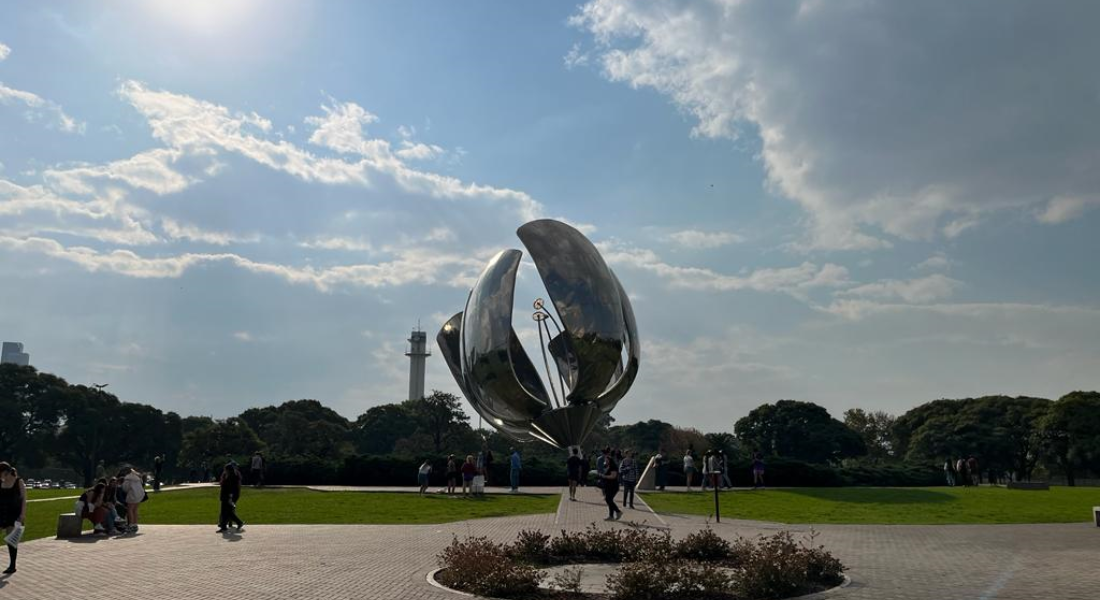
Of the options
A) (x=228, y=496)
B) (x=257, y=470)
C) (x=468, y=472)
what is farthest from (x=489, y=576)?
(x=257, y=470)

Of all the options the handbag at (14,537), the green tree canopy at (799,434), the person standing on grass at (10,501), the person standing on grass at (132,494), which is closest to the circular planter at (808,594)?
the handbag at (14,537)

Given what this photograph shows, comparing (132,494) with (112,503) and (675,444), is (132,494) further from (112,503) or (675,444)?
(675,444)

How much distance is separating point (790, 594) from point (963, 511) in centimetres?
1605

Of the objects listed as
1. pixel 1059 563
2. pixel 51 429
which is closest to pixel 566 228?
pixel 1059 563

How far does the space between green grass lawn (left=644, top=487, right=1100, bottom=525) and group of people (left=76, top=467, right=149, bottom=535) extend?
1273cm

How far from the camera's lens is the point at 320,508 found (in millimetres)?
22656

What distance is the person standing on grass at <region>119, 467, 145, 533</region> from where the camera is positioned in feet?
56.9

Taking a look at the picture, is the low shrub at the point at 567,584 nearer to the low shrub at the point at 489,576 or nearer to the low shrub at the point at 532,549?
the low shrub at the point at 489,576

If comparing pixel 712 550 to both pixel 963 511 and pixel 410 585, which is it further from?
pixel 963 511

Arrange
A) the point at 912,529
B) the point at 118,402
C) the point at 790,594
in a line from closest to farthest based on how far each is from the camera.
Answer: the point at 790,594
the point at 912,529
the point at 118,402

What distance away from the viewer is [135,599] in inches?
353

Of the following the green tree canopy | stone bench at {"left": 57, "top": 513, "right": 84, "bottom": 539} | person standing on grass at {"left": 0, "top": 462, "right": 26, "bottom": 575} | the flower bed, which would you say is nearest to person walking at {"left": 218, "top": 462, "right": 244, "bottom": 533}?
stone bench at {"left": 57, "top": 513, "right": 84, "bottom": 539}

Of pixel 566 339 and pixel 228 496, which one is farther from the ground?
pixel 566 339

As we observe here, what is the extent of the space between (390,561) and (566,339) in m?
14.0
